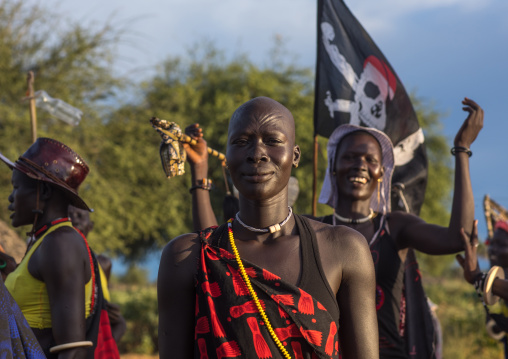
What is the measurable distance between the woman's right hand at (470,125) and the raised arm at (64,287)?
2.18 meters

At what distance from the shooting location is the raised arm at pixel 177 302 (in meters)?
2.30

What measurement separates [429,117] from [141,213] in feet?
40.8

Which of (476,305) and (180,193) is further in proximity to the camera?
(180,193)

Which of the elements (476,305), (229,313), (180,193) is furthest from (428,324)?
(180,193)

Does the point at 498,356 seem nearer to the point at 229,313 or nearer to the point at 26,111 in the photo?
the point at 229,313

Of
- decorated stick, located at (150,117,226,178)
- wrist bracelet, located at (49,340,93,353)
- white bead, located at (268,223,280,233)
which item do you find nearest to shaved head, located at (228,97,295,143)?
white bead, located at (268,223,280,233)

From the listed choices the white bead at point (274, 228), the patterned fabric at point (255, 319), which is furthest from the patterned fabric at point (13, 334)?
the white bead at point (274, 228)

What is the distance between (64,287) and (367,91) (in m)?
2.87

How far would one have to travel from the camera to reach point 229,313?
2.21m

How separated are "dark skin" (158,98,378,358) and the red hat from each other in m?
1.64

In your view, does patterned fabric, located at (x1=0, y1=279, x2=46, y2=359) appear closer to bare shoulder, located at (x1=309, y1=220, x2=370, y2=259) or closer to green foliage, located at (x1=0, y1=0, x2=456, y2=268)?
bare shoulder, located at (x1=309, y1=220, x2=370, y2=259)

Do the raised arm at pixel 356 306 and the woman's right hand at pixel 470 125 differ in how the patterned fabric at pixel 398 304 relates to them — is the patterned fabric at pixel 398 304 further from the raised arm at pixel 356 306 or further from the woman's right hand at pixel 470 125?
the raised arm at pixel 356 306

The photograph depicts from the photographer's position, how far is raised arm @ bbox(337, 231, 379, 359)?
7.54 feet

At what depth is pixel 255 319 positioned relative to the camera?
220 centimetres
